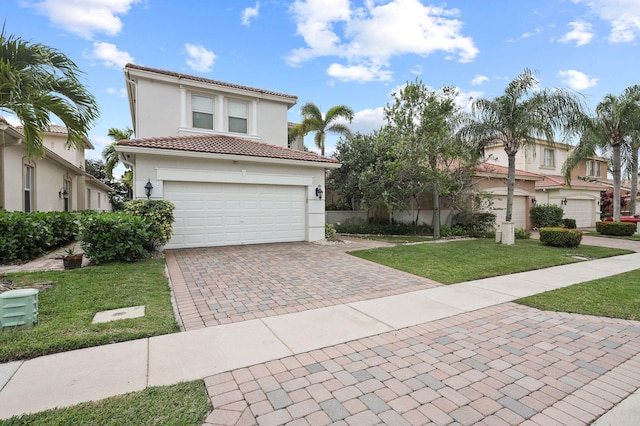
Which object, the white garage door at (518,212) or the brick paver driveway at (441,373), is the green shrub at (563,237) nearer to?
the white garage door at (518,212)

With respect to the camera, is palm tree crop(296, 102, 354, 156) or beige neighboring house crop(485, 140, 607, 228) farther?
palm tree crop(296, 102, 354, 156)

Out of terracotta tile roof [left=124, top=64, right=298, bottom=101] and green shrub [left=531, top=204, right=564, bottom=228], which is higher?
terracotta tile roof [left=124, top=64, right=298, bottom=101]

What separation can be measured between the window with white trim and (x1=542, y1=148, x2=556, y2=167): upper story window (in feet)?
101

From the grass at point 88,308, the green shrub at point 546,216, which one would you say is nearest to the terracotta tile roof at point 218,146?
the grass at point 88,308

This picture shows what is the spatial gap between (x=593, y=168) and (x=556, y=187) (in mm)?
12678

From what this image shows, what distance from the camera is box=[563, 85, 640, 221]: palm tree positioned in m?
16.0

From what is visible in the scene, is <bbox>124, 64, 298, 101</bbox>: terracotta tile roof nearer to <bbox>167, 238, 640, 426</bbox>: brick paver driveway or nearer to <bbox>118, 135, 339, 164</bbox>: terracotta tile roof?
<bbox>118, 135, 339, 164</bbox>: terracotta tile roof

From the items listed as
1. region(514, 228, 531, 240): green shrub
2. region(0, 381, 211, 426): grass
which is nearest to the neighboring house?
region(0, 381, 211, 426): grass

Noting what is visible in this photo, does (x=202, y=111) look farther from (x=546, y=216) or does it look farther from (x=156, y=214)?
(x=546, y=216)

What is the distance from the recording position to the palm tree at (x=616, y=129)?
1597 centimetres

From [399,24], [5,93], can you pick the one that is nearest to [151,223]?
[5,93]

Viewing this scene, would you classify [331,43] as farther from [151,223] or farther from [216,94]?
[151,223]

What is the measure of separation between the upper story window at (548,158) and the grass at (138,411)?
29.1m

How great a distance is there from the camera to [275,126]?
15.2 m
